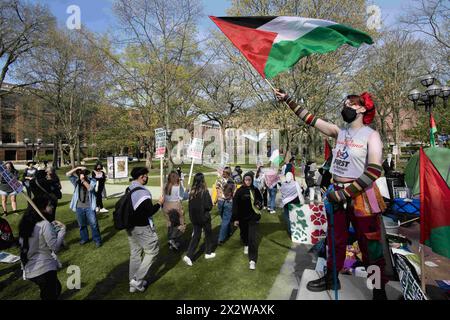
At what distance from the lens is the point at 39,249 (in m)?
3.63

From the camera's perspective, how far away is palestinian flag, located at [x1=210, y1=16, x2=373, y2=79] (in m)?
4.06

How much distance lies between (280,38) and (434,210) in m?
2.95

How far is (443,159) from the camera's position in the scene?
16.0 feet

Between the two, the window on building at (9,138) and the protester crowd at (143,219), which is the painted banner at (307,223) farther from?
the window on building at (9,138)

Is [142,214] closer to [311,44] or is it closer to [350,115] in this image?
[350,115]

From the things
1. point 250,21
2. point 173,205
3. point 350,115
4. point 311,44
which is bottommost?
point 173,205

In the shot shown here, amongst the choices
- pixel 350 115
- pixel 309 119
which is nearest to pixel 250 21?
pixel 309 119

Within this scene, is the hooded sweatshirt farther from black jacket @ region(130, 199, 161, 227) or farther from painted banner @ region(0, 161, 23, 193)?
painted banner @ region(0, 161, 23, 193)

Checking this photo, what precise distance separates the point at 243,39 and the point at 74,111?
107 ft

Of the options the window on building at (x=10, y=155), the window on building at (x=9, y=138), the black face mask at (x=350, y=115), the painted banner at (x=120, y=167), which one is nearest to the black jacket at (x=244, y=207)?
the black face mask at (x=350, y=115)

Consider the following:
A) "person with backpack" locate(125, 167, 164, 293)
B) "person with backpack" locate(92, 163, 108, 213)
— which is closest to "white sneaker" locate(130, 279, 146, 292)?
"person with backpack" locate(125, 167, 164, 293)

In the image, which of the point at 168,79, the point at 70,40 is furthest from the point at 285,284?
the point at 70,40

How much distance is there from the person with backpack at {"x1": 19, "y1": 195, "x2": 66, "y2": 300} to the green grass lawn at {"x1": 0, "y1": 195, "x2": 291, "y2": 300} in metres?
1.25

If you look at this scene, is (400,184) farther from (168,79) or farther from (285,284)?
(168,79)
